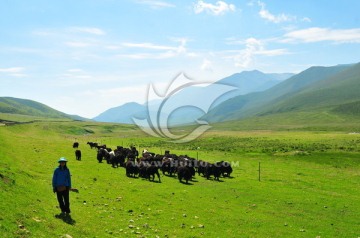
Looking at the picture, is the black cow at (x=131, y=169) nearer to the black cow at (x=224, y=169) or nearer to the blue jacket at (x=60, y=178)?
the black cow at (x=224, y=169)

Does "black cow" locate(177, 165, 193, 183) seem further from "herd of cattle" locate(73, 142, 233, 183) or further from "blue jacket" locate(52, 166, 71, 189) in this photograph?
A: "blue jacket" locate(52, 166, 71, 189)

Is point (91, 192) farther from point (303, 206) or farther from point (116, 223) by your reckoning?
point (303, 206)

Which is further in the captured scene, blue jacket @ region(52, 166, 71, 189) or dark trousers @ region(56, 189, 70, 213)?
dark trousers @ region(56, 189, 70, 213)

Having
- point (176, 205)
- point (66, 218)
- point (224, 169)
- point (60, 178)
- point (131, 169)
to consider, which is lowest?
point (176, 205)

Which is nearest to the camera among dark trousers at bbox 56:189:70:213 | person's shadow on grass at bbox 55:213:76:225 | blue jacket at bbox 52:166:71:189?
person's shadow on grass at bbox 55:213:76:225

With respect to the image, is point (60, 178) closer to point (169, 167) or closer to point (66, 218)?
point (66, 218)

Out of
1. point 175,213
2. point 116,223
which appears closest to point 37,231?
point 116,223

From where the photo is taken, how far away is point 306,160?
5409 cm

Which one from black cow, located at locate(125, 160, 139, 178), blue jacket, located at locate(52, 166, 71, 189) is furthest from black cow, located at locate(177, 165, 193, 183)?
blue jacket, located at locate(52, 166, 71, 189)

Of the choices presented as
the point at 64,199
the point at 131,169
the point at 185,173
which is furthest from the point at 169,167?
the point at 64,199

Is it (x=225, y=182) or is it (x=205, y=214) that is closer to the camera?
(x=205, y=214)

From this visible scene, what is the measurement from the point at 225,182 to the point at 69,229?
21.2 metres

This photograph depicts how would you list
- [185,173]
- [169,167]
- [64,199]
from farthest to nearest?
[169,167]
[185,173]
[64,199]

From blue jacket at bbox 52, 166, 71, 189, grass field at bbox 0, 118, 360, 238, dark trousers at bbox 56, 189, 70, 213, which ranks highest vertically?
blue jacket at bbox 52, 166, 71, 189
